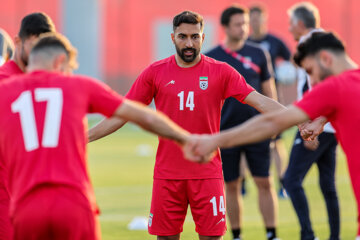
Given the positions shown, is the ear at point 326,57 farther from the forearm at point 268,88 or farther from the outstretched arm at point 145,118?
the forearm at point 268,88

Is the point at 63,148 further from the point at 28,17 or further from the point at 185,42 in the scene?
the point at 185,42

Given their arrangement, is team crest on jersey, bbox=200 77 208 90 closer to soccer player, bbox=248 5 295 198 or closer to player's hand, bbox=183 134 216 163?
player's hand, bbox=183 134 216 163

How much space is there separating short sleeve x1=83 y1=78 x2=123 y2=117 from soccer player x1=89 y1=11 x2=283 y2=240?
6.48 feet

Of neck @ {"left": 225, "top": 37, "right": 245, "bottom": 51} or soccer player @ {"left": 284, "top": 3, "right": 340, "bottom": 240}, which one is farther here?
neck @ {"left": 225, "top": 37, "right": 245, "bottom": 51}

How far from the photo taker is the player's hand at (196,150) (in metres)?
5.76

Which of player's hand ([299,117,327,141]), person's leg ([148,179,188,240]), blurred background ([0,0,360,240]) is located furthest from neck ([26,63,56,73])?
blurred background ([0,0,360,240])

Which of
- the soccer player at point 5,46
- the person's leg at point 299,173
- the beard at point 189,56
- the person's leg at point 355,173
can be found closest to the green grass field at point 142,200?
the person's leg at point 299,173

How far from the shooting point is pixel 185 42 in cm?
720

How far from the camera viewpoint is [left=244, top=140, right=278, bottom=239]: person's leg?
957 centimetres

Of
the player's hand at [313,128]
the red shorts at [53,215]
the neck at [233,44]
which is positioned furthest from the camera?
the neck at [233,44]

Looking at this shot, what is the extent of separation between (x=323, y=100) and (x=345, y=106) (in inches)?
6.1

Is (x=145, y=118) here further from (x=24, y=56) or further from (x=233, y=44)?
(x=233, y=44)

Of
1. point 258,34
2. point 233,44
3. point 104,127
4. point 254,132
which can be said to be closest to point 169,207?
point 104,127

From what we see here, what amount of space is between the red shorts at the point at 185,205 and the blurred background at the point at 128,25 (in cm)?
2670
